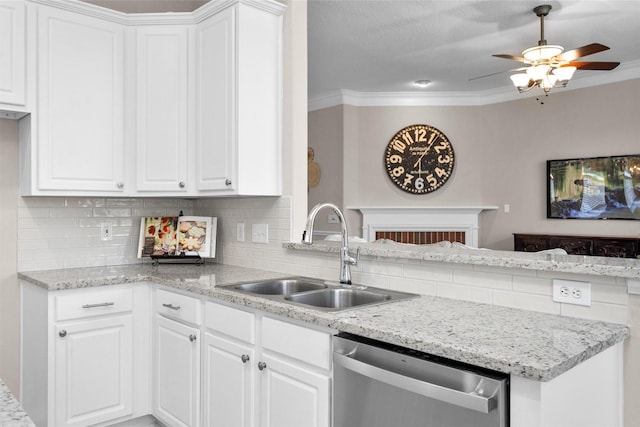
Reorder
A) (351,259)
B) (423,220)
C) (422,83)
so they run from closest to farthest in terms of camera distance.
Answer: (351,259), (422,83), (423,220)

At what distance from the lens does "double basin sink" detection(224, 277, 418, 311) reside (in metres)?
2.10

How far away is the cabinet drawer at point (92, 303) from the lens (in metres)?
2.49

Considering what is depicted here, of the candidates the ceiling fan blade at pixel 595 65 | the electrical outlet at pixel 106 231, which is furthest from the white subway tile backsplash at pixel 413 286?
the ceiling fan blade at pixel 595 65

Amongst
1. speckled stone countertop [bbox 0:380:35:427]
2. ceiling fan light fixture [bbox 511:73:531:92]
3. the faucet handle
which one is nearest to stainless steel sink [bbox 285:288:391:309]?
the faucet handle

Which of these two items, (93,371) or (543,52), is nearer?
(93,371)

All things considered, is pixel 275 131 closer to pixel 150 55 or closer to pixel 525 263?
pixel 150 55

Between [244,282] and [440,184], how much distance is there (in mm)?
4999

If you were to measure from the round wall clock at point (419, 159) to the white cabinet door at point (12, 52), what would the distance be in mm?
5042

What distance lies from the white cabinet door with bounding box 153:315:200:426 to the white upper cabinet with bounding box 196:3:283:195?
2.55 feet

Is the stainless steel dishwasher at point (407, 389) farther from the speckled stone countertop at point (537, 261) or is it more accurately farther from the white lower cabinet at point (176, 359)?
the white lower cabinet at point (176, 359)

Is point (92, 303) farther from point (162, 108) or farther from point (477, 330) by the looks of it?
point (477, 330)

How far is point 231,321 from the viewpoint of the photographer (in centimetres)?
215

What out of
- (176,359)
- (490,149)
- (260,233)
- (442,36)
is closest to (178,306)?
(176,359)

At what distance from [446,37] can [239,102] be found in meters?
2.97
